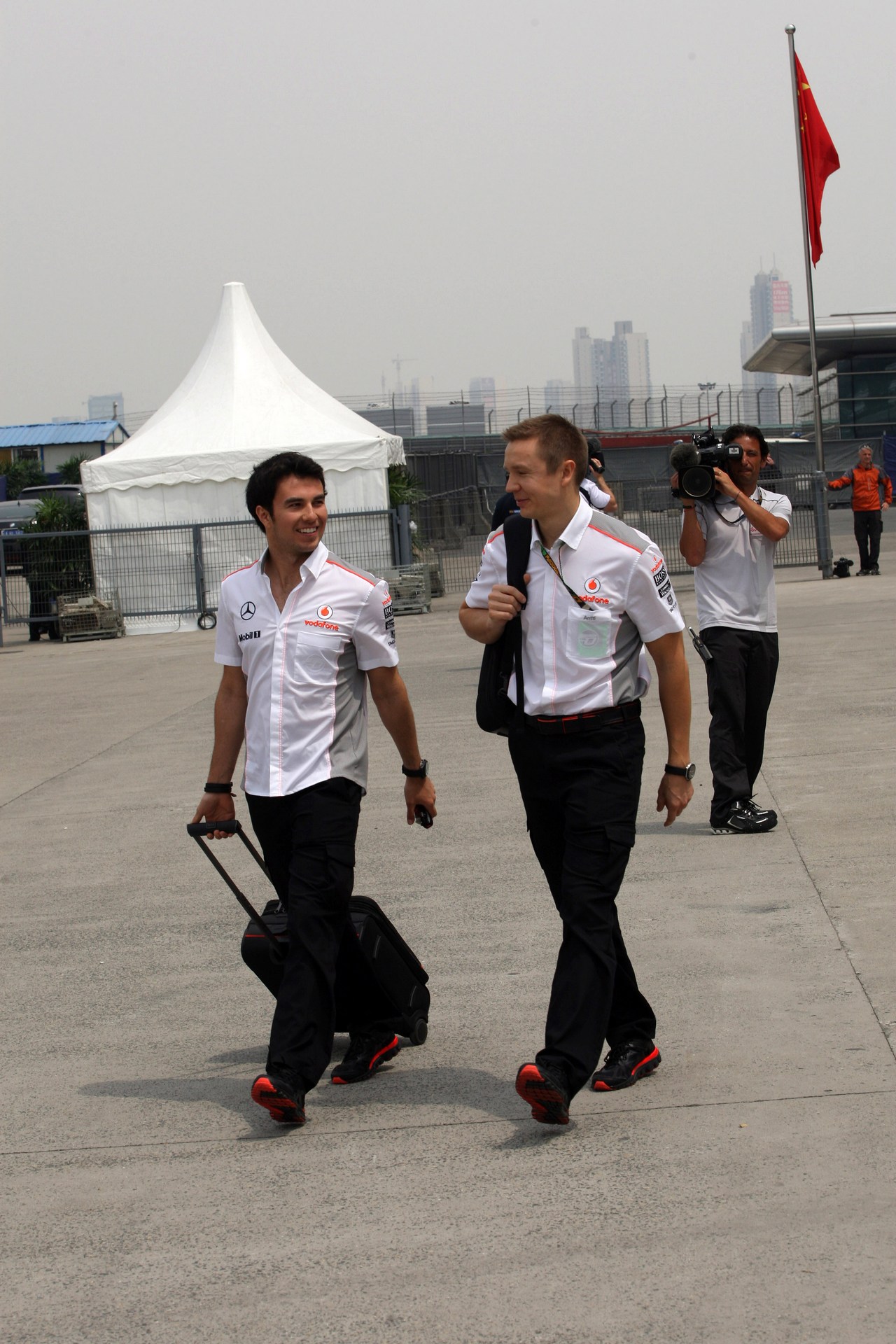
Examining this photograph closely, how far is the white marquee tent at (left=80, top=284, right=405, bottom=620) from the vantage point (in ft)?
69.0

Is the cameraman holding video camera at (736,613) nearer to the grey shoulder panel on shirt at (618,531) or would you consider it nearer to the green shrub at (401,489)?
the grey shoulder panel on shirt at (618,531)

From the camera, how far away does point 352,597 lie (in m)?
4.10

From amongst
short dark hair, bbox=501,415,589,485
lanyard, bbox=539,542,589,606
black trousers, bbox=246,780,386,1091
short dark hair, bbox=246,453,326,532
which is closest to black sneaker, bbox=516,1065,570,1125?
black trousers, bbox=246,780,386,1091

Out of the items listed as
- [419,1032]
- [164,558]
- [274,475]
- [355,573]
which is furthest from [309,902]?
[164,558]

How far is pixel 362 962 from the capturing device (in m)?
4.17

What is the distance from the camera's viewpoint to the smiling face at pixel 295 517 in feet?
13.3

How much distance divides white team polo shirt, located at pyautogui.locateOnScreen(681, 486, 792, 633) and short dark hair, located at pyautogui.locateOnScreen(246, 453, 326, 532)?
10.3 feet

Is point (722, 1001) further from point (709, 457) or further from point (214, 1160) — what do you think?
point (709, 457)

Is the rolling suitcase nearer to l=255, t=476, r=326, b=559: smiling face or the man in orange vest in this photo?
l=255, t=476, r=326, b=559: smiling face

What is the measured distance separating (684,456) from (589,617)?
298cm

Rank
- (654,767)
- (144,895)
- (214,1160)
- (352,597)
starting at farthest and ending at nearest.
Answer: (654,767) → (144,895) → (352,597) → (214,1160)

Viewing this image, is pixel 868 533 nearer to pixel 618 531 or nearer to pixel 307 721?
pixel 618 531

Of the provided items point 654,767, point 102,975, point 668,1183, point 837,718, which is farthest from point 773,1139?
point 837,718

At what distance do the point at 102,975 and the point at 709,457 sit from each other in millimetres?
3528
